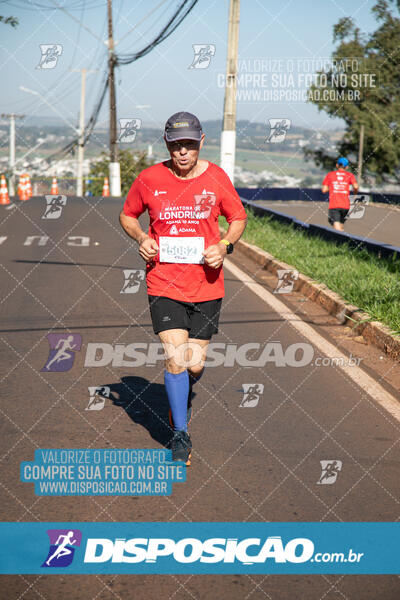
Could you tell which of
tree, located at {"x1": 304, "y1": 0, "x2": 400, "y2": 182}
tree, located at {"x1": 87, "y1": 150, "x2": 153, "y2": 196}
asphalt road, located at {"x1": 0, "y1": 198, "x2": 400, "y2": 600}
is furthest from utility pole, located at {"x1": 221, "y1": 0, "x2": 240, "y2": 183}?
tree, located at {"x1": 87, "y1": 150, "x2": 153, "y2": 196}

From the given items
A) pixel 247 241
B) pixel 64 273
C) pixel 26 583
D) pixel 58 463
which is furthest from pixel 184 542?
pixel 247 241

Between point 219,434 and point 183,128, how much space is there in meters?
2.04

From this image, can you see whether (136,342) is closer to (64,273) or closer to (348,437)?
(348,437)

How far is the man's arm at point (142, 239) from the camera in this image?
16.9 feet

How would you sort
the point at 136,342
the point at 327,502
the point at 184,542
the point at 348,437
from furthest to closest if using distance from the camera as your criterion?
the point at 136,342 → the point at 348,437 → the point at 327,502 → the point at 184,542

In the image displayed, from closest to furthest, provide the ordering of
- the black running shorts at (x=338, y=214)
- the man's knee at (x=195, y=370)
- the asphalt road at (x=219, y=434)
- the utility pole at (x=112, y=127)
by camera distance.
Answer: the asphalt road at (x=219, y=434), the man's knee at (x=195, y=370), the black running shorts at (x=338, y=214), the utility pole at (x=112, y=127)

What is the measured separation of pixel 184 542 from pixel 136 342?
452 centimetres

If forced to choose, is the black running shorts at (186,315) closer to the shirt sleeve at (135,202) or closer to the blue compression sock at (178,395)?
the blue compression sock at (178,395)

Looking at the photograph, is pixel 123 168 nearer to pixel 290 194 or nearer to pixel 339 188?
pixel 290 194

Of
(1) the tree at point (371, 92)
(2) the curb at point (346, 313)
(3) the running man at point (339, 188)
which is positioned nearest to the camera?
(2) the curb at point (346, 313)

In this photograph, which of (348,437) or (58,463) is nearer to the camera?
(58,463)

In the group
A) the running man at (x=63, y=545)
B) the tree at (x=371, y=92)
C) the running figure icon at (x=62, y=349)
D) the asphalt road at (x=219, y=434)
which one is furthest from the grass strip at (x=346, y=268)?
the tree at (x=371, y=92)

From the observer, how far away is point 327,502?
453cm

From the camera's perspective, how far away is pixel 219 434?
5656 mm
